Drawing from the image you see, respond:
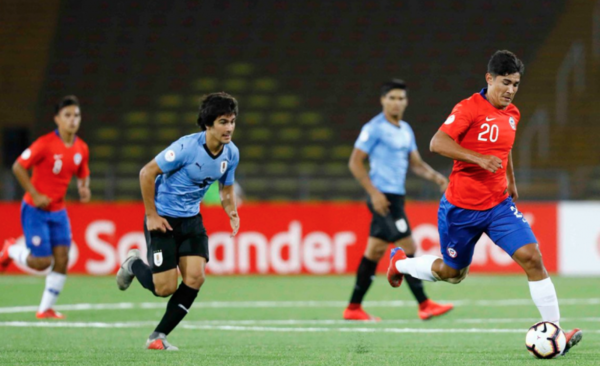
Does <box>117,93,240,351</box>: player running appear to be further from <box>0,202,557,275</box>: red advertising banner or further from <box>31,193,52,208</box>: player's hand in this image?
<box>0,202,557,275</box>: red advertising banner

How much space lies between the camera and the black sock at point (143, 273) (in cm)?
758

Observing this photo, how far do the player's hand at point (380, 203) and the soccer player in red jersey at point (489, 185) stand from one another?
8.17ft

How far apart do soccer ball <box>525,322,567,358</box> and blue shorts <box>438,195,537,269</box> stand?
595 mm

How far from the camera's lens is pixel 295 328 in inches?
354

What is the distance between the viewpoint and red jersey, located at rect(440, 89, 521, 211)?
270 inches

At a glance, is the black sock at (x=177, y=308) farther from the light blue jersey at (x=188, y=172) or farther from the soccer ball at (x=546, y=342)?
the soccer ball at (x=546, y=342)

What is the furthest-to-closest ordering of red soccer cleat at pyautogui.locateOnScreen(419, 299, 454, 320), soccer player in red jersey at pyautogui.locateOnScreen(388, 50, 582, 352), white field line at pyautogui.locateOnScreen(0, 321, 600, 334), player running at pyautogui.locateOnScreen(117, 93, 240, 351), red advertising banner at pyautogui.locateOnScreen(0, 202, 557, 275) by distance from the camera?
red advertising banner at pyautogui.locateOnScreen(0, 202, 557, 275), red soccer cleat at pyautogui.locateOnScreen(419, 299, 454, 320), white field line at pyautogui.locateOnScreen(0, 321, 600, 334), player running at pyautogui.locateOnScreen(117, 93, 240, 351), soccer player in red jersey at pyautogui.locateOnScreen(388, 50, 582, 352)

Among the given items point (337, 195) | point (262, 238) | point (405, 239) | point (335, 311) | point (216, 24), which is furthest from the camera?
point (216, 24)

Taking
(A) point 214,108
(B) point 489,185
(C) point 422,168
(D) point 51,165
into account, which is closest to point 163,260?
(A) point 214,108

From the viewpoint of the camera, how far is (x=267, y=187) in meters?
18.8

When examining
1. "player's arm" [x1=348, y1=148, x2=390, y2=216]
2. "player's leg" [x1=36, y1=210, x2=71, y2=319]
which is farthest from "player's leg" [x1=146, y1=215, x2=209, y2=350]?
"player's leg" [x1=36, y1=210, x2=71, y2=319]

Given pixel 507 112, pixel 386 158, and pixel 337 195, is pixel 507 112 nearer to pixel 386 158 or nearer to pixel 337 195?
pixel 386 158

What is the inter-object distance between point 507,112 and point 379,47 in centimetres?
1882

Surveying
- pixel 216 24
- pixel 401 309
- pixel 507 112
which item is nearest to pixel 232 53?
pixel 216 24
